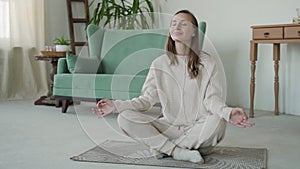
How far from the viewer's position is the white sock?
2025 mm

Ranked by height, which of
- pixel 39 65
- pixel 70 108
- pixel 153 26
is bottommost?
pixel 70 108

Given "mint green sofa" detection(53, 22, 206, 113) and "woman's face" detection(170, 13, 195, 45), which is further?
"mint green sofa" detection(53, 22, 206, 113)

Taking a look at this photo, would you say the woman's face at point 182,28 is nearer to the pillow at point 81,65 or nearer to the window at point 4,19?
the pillow at point 81,65

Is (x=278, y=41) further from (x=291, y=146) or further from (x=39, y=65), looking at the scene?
(x=39, y=65)

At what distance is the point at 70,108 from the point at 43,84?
42.9 inches

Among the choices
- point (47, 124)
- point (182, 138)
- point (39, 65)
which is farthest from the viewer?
point (39, 65)

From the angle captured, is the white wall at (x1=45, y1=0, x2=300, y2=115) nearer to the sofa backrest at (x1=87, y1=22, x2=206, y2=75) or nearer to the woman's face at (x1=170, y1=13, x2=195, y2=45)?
the sofa backrest at (x1=87, y1=22, x2=206, y2=75)

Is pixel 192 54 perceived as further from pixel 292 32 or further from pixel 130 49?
pixel 130 49

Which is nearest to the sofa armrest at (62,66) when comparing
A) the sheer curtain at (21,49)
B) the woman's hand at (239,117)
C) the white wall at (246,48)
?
the sheer curtain at (21,49)

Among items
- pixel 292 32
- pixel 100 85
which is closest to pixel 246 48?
pixel 292 32

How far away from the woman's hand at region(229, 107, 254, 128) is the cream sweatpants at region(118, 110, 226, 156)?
139 mm

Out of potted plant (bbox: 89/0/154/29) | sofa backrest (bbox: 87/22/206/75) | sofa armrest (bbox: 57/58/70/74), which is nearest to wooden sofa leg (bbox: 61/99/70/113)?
sofa armrest (bbox: 57/58/70/74)

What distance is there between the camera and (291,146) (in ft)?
8.10

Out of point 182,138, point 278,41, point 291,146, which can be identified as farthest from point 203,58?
point 278,41
